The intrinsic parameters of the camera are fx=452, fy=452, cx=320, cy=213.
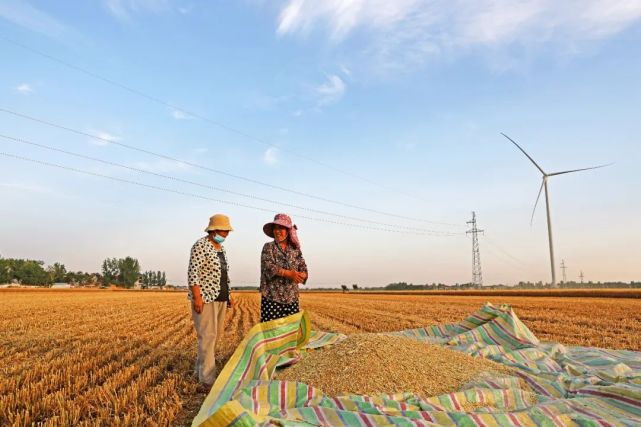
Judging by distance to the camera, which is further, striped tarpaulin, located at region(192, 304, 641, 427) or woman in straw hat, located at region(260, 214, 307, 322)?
woman in straw hat, located at region(260, 214, 307, 322)

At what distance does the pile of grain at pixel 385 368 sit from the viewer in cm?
420

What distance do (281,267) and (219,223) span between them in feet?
2.98

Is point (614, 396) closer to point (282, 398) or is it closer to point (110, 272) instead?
point (282, 398)

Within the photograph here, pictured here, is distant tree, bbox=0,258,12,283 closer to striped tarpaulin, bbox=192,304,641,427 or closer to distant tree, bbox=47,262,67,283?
distant tree, bbox=47,262,67,283

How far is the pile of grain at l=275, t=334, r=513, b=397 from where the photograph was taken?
4.20 meters

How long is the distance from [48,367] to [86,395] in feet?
5.68

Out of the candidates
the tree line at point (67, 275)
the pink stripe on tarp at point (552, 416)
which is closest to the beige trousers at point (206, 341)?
the pink stripe on tarp at point (552, 416)

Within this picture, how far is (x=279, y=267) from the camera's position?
5371 mm

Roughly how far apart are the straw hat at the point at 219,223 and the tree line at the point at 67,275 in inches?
5203

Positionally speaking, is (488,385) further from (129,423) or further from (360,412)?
(129,423)

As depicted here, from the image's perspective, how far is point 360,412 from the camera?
130 inches

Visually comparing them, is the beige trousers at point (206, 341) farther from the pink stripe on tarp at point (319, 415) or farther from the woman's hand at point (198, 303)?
the pink stripe on tarp at point (319, 415)

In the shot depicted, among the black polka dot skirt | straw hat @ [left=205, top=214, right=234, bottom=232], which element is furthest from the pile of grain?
straw hat @ [left=205, top=214, right=234, bottom=232]

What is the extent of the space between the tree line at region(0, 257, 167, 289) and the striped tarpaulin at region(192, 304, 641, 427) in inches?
5233
